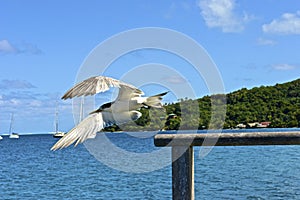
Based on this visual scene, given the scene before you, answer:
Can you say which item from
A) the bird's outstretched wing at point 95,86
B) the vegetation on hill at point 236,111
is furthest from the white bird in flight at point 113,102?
the vegetation on hill at point 236,111

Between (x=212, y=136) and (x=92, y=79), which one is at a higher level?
(x=92, y=79)

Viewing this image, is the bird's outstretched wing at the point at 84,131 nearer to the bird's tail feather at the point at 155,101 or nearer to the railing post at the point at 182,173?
the bird's tail feather at the point at 155,101

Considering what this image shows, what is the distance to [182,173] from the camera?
12.0 ft

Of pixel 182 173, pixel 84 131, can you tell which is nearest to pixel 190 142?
pixel 182 173

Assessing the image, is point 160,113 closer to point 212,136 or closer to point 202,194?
point 212,136

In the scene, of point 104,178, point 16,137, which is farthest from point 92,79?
point 16,137

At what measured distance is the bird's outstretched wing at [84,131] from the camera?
3697 millimetres

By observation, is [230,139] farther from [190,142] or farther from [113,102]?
[113,102]

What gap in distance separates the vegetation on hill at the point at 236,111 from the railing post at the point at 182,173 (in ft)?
0.69

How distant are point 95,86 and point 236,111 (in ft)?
141

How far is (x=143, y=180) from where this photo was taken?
28.7m

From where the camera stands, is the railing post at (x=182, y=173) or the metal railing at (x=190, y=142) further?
the railing post at (x=182, y=173)

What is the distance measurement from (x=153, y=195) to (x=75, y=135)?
62.2 ft

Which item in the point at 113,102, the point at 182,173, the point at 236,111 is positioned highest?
the point at 236,111
